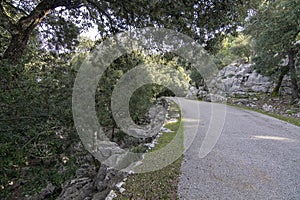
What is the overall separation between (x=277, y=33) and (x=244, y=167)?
7.99 m

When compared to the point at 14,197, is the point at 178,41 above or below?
above

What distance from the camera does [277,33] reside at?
8.84m

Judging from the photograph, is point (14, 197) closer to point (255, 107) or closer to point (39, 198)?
point (39, 198)

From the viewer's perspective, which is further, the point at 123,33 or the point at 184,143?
the point at 184,143

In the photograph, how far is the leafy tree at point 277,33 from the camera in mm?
7473

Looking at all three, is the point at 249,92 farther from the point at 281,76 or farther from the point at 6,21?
the point at 6,21

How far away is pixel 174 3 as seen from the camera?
117 inches

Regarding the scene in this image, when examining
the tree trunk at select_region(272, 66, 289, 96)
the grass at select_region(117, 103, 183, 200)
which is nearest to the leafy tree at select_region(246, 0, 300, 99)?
the tree trunk at select_region(272, 66, 289, 96)

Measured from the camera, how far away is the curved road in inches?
111

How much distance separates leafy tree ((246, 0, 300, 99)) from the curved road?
13.0 feet

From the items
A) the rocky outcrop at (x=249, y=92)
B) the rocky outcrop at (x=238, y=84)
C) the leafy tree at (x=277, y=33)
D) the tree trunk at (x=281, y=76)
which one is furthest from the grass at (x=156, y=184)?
the rocky outcrop at (x=238, y=84)

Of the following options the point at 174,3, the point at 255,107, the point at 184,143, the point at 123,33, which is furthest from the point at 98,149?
the point at 255,107

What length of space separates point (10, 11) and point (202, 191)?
534 cm

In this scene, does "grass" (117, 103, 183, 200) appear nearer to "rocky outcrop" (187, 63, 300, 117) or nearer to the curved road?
the curved road
